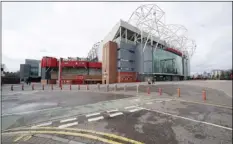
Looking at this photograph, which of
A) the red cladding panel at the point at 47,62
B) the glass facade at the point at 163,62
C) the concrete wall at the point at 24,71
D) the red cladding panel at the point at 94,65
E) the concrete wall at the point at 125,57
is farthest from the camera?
the concrete wall at the point at 24,71

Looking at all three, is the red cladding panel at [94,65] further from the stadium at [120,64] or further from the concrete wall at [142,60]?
the concrete wall at [142,60]

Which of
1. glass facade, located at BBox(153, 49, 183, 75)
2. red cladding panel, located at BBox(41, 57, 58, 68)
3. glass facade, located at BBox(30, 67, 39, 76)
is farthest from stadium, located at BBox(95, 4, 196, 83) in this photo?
glass facade, located at BBox(30, 67, 39, 76)

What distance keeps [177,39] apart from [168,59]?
32.2 m

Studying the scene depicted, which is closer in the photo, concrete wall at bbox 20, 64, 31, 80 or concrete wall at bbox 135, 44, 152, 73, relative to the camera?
concrete wall at bbox 135, 44, 152, 73

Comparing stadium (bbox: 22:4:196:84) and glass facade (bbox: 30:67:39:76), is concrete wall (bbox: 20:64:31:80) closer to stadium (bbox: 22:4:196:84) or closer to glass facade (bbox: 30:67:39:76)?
glass facade (bbox: 30:67:39:76)

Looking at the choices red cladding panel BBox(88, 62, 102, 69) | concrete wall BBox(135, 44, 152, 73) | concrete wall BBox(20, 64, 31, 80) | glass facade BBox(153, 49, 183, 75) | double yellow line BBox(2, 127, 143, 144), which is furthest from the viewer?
concrete wall BBox(20, 64, 31, 80)

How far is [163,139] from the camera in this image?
11.9 feet

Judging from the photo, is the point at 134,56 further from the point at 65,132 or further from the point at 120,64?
the point at 65,132

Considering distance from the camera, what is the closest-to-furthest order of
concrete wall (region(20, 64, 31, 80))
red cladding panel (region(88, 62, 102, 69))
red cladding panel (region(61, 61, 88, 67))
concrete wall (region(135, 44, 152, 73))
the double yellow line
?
1. the double yellow line
2. red cladding panel (region(61, 61, 88, 67))
3. red cladding panel (region(88, 62, 102, 69))
4. concrete wall (region(135, 44, 152, 73))
5. concrete wall (region(20, 64, 31, 80))

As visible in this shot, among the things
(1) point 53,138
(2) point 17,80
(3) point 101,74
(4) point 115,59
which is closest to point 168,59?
(4) point 115,59

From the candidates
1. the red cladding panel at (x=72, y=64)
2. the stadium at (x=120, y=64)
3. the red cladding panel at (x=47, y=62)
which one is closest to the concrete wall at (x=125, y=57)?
the stadium at (x=120, y=64)

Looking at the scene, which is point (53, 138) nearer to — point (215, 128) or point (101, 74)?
point (215, 128)

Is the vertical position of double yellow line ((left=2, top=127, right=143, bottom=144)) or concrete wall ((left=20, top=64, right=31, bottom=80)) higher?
concrete wall ((left=20, top=64, right=31, bottom=80))

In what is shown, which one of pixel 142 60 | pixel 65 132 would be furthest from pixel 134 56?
pixel 65 132
